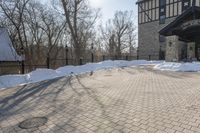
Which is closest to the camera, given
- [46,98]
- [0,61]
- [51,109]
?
[51,109]

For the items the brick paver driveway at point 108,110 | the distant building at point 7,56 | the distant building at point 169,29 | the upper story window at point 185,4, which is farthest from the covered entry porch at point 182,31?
the distant building at point 7,56

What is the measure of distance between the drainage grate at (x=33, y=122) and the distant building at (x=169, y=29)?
17.1m

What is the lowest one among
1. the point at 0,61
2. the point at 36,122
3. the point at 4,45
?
the point at 36,122

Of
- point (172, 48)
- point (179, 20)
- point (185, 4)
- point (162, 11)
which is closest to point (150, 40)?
point (162, 11)

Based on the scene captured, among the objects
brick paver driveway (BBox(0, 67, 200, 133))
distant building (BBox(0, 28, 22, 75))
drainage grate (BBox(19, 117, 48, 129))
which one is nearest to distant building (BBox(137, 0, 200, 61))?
brick paver driveway (BBox(0, 67, 200, 133))

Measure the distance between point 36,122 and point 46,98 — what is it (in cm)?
257

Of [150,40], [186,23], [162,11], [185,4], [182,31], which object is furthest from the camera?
[150,40]

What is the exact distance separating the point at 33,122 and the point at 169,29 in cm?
Result: 1812

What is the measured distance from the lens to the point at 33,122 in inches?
207

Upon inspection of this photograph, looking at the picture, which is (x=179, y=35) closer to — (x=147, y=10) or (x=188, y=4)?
(x=188, y=4)

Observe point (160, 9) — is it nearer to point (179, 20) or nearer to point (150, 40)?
point (150, 40)

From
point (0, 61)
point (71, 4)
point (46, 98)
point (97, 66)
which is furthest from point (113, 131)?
point (71, 4)

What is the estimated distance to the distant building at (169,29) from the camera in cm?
1973

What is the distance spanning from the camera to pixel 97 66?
62.5 feet
